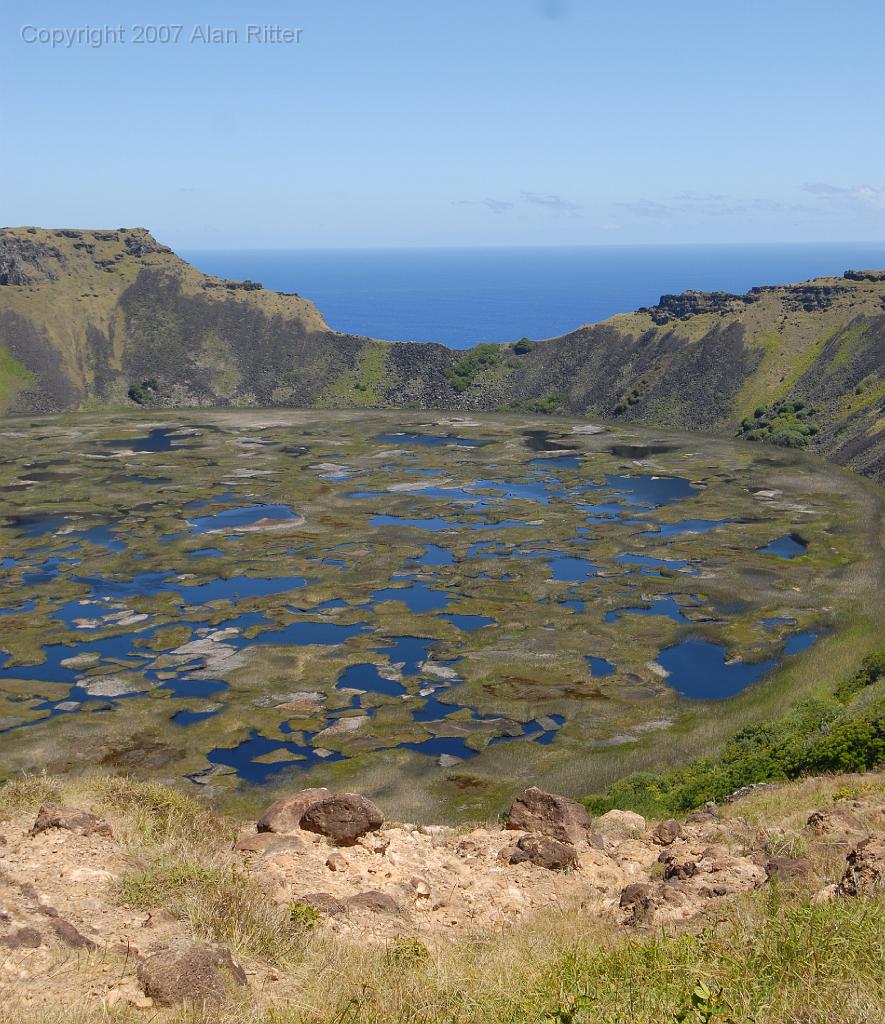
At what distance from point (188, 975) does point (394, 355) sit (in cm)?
16042

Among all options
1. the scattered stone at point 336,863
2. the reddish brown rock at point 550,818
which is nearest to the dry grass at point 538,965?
the scattered stone at point 336,863

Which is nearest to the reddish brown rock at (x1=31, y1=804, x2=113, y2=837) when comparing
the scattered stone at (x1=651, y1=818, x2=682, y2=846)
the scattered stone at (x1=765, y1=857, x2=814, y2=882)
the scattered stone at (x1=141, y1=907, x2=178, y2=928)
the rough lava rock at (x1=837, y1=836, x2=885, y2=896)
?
the scattered stone at (x1=141, y1=907, x2=178, y2=928)

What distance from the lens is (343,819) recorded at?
2483 centimetres

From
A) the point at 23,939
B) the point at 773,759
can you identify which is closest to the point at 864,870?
the point at 23,939

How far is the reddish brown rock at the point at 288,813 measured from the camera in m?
25.5

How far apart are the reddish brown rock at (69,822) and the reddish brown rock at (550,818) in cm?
1094

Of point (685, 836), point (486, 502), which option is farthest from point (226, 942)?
point (486, 502)

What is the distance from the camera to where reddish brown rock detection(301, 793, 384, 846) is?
80.7ft

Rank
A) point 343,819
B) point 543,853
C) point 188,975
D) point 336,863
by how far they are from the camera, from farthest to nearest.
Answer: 1. point 343,819
2. point 543,853
3. point 336,863
4. point 188,975

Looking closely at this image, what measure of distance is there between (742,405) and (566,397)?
2894cm

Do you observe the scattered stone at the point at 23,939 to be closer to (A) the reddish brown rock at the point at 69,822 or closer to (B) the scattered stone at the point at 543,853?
(A) the reddish brown rock at the point at 69,822

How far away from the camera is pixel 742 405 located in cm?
13925

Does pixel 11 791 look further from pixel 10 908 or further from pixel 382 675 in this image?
pixel 382 675

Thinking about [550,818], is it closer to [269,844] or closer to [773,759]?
[269,844]
